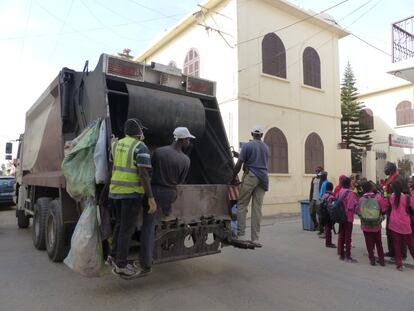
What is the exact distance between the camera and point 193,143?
21.3 ft

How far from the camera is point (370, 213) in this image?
6.16 meters

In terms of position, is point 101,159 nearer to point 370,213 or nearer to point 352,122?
point 370,213

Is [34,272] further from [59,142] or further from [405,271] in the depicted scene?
[405,271]

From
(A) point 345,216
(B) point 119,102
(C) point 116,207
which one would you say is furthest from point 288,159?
(C) point 116,207

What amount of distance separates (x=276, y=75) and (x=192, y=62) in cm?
318

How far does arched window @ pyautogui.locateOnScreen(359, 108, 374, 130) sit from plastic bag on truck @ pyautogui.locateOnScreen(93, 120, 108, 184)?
2233cm

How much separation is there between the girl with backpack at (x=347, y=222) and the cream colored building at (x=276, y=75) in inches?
241

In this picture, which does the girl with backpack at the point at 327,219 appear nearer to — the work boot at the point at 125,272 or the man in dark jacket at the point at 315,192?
the man in dark jacket at the point at 315,192

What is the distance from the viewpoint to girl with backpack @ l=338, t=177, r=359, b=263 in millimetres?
6594

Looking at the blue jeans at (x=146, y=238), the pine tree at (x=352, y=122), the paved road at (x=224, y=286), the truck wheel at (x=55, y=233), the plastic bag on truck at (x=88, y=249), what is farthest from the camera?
the pine tree at (x=352, y=122)

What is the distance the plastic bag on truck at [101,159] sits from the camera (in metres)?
4.49

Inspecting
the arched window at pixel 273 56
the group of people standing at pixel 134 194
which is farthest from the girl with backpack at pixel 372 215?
the arched window at pixel 273 56

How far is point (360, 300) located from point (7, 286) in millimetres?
4228

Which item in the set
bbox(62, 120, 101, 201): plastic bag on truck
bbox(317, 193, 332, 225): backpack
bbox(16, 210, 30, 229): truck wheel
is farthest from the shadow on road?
bbox(317, 193, 332, 225): backpack
